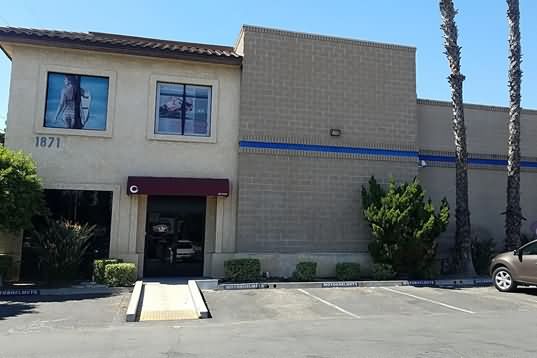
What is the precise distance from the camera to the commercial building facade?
46.9ft

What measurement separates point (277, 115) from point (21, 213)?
7.97m

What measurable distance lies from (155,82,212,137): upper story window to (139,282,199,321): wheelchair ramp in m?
4.84

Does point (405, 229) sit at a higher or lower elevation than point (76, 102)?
lower

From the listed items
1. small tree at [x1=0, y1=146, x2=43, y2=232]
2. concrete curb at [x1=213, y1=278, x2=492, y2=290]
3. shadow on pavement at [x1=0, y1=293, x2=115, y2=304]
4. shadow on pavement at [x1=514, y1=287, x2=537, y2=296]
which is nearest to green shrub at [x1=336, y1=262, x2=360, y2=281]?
concrete curb at [x1=213, y1=278, x2=492, y2=290]

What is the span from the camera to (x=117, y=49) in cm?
1444

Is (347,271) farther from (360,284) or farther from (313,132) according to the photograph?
(313,132)

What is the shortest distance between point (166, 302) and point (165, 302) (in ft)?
0.08

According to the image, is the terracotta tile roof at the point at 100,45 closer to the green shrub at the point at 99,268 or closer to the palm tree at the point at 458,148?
the green shrub at the point at 99,268

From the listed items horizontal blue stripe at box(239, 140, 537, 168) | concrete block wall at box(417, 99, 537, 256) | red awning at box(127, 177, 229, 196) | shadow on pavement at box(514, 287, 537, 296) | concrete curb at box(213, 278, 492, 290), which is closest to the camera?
shadow on pavement at box(514, 287, 537, 296)

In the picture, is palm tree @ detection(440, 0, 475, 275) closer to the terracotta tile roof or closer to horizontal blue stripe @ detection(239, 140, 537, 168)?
horizontal blue stripe @ detection(239, 140, 537, 168)

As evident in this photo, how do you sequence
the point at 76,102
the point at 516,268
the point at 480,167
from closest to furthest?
the point at 516,268
the point at 76,102
the point at 480,167

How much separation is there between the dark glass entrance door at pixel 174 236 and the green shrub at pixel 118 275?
1.74m

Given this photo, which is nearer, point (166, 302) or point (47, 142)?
point (166, 302)

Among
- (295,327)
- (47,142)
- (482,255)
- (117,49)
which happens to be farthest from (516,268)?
(47,142)
